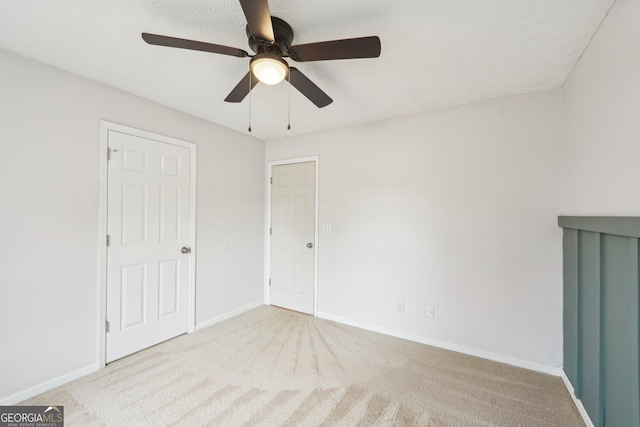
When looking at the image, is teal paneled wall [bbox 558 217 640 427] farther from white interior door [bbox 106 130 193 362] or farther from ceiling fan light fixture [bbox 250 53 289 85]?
white interior door [bbox 106 130 193 362]

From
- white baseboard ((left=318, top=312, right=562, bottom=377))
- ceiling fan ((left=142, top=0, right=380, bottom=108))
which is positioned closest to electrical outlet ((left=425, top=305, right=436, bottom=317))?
white baseboard ((left=318, top=312, right=562, bottom=377))

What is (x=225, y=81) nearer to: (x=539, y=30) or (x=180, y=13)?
(x=180, y=13)

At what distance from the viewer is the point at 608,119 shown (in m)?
1.44

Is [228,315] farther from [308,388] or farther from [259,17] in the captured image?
[259,17]

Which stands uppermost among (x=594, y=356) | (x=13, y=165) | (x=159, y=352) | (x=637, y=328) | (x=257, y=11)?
(x=257, y=11)

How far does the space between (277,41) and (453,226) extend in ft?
7.32

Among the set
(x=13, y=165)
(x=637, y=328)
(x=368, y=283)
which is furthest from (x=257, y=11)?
(x=368, y=283)

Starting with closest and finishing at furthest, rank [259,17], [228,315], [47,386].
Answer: [259,17] → [47,386] → [228,315]

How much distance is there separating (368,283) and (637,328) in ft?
6.98

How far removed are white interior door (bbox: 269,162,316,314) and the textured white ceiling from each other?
124 centimetres

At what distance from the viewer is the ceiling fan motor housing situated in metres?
1.46

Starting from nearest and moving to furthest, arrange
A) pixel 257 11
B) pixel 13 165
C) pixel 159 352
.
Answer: pixel 257 11
pixel 13 165
pixel 159 352

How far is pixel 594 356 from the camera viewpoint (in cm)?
158

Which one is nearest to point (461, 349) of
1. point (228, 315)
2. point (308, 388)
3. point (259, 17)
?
point (308, 388)
